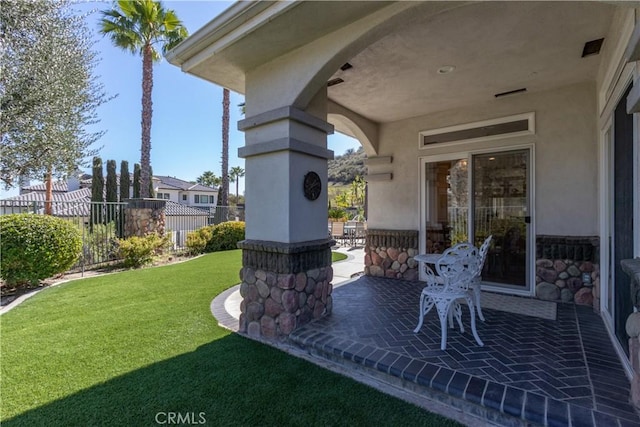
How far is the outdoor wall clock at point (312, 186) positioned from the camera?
3.31 meters

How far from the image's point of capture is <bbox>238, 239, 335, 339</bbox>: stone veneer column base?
3160 mm

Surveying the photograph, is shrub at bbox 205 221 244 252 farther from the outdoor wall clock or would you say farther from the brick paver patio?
the outdoor wall clock

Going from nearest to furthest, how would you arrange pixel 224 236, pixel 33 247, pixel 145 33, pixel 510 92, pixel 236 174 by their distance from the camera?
pixel 510 92, pixel 33 247, pixel 145 33, pixel 224 236, pixel 236 174

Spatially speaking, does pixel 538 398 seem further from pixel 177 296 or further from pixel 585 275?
pixel 177 296

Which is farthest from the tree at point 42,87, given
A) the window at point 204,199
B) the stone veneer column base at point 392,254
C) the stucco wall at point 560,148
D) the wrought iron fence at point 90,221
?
the window at point 204,199

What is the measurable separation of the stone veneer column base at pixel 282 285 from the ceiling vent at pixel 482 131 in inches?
126

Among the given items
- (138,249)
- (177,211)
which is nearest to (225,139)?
(177,211)

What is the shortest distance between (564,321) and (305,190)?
10.9 feet

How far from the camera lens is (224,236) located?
10.7 metres

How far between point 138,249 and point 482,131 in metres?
7.87

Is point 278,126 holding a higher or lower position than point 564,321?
higher

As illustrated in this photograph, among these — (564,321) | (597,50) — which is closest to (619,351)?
(564,321)

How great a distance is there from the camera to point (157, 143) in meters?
11.3

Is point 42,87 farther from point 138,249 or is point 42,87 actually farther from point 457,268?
point 457,268
